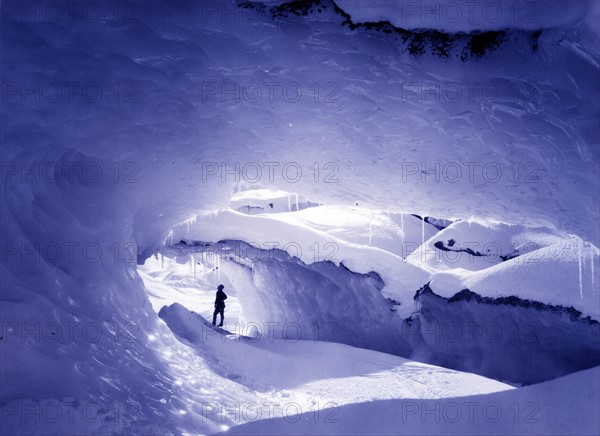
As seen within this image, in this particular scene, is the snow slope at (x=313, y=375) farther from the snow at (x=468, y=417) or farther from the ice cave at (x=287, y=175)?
the snow at (x=468, y=417)

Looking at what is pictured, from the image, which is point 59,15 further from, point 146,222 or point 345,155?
point 146,222

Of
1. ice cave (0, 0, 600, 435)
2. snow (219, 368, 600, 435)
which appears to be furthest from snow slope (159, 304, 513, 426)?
snow (219, 368, 600, 435)

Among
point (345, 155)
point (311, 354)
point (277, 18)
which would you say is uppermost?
point (277, 18)

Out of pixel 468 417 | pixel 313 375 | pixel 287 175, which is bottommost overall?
pixel 313 375

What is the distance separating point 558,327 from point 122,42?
21.8 ft

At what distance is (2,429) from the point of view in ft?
11.2

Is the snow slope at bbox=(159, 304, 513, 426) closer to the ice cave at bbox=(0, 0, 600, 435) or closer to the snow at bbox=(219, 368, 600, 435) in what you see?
the ice cave at bbox=(0, 0, 600, 435)

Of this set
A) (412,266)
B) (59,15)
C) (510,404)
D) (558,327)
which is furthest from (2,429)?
(412,266)

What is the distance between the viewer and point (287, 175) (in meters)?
6.75

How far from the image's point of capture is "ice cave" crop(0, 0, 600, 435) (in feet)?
10.9

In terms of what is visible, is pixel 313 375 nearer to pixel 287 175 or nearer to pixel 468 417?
pixel 287 175

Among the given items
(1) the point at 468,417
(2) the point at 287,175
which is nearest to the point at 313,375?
(2) the point at 287,175

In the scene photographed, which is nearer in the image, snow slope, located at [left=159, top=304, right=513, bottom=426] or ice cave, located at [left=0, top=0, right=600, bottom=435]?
ice cave, located at [left=0, top=0, right=600, bottom=435]

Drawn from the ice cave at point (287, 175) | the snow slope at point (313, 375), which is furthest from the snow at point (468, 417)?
the snow slope at point (313, 375)
